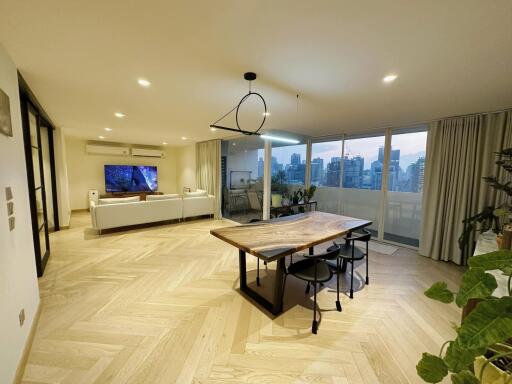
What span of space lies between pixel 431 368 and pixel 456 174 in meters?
3.85

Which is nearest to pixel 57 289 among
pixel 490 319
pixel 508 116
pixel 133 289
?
pixel 133 289

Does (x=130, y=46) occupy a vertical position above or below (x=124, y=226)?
above

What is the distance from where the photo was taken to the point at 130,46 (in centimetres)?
168

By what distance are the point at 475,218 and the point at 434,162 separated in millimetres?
1170

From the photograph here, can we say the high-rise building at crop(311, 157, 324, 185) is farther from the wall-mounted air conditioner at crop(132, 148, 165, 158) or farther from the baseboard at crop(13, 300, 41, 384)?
the wall-mounted air conditioner at crop(132, 148, 165, 158)

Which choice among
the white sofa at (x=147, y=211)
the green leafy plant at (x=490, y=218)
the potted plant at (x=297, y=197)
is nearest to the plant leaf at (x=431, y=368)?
the green leafy plant at (x=490, y=218)

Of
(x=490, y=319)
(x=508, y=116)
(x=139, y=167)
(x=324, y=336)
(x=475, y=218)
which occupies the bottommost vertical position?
(x=324, y=336)

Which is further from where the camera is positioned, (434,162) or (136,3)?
(434,162)

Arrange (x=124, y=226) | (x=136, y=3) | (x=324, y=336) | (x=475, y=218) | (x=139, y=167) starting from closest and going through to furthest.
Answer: (x=136, y=3)
(x=324, y=336)
(x=475, y=218)
(x=124, y=226)
(x=139, y=167)

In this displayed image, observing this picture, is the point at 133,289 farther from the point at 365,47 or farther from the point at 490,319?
the point at 365,47

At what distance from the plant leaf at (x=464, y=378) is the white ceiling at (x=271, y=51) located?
1.72 m

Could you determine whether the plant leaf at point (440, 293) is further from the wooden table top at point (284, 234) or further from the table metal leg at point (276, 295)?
the table metal leg at point (276, 295)

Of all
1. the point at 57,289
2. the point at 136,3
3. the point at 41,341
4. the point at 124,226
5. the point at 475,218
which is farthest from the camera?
the point at 124,226

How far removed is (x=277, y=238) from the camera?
7.16 ft
